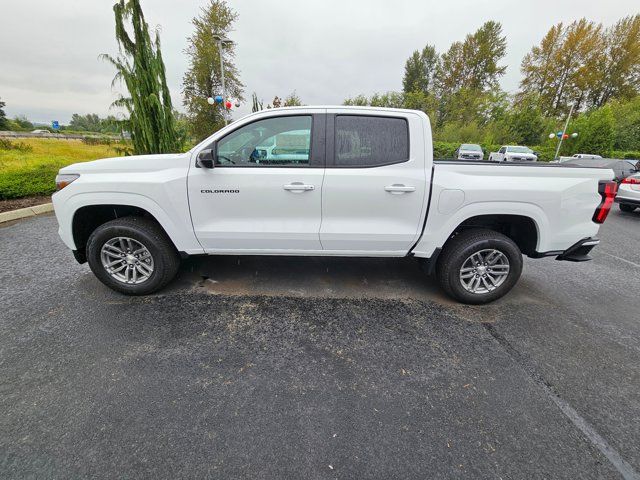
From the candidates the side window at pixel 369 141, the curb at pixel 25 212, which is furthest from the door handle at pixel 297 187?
the curb at pixel 25 212

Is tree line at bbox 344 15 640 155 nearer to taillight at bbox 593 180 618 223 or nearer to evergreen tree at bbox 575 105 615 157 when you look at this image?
evergreen tree at bbox 575 105 615 157

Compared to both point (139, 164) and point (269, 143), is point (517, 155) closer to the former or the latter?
point (269, 143)

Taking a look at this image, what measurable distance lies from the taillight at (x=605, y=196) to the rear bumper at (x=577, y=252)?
24cm

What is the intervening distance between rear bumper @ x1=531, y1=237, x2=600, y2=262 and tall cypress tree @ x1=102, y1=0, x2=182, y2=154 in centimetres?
919

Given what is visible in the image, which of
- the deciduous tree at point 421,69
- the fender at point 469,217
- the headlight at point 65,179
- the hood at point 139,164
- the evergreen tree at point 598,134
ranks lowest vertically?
the fender at point 469,217

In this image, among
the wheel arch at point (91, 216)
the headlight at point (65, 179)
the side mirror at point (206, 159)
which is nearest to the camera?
the side mirror at point (206, 159)

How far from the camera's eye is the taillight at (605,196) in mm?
2900

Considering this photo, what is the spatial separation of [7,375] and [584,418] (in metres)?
4.08

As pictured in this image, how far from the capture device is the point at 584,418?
6.42 feet

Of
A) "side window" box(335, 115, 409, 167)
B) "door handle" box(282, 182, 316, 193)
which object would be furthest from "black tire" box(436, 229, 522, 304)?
"door handle" box(282, 182, 316, 193)

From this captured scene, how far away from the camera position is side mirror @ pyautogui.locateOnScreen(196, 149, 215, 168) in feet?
9.14

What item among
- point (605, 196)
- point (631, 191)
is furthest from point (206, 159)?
point (631, 191)

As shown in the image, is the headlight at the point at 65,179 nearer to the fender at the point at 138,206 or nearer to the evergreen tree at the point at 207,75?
the fender at the point at 138,206

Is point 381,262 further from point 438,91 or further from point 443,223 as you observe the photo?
point 438,91
